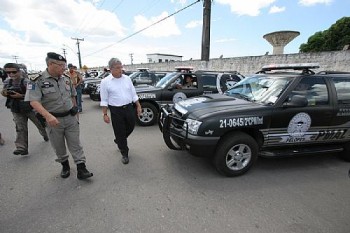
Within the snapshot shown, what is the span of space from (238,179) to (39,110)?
299 centimetres

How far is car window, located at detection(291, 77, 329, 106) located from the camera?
3.73 meters

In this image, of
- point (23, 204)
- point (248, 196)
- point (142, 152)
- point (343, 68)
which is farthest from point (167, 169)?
point (343, 68)

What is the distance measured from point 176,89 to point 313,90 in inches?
146

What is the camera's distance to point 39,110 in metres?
2.78

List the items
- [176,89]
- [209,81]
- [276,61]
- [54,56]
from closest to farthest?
1. [54,56]
2. [176,89]
3. [209,81]
4. [276,61]

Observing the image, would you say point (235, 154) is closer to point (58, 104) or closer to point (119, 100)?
point (119, 100)

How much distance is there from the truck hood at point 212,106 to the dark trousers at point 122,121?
863mm

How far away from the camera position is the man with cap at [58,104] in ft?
9.36

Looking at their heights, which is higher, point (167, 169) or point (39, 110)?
point (39, 110)

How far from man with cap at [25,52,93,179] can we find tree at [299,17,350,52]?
39.2 meters

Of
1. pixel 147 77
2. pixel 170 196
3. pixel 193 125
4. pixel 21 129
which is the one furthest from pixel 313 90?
pixel 147 77

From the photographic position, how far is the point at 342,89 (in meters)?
3.98

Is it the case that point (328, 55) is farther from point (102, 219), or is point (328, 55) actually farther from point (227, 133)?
point (102, 219)

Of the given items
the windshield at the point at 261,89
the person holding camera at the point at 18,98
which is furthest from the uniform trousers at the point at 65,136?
the windshield at the point at 261,89
